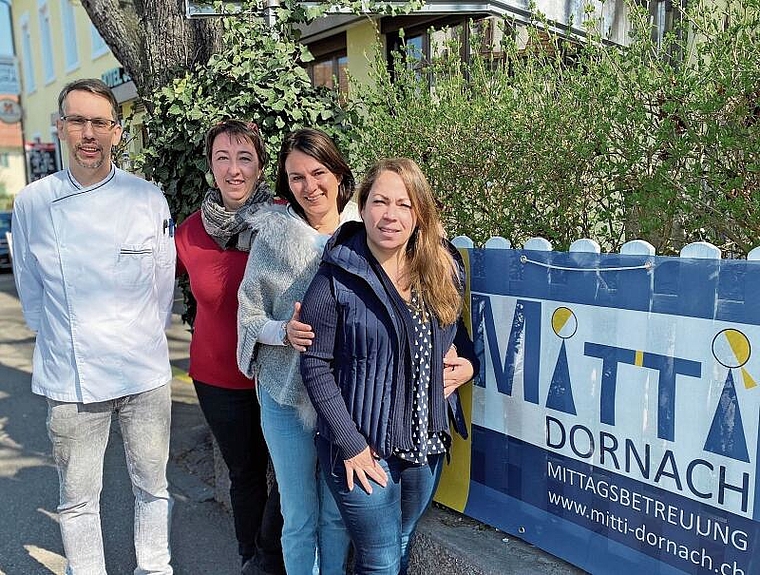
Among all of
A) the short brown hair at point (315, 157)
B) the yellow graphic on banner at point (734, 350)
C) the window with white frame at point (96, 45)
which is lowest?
the yellow graphic on banner at point (734, 350)

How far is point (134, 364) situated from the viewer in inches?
101

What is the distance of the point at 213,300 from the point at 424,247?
0.97m

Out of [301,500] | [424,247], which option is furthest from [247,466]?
[424,247]

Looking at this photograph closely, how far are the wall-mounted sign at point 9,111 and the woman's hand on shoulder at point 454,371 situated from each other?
22304 millimetres

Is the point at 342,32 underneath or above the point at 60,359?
above

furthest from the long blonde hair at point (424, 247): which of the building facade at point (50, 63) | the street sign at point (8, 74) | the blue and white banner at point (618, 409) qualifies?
the street sign at point (8, 74)

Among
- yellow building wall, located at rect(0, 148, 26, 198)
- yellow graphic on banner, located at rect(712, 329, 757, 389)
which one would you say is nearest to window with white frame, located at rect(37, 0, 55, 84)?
yellow building wall, located at rect(0, 148, 26, 198)

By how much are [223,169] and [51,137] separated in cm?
2059

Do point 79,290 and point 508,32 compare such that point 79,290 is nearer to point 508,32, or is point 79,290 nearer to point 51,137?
point 508,32

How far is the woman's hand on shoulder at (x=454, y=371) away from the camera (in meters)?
2.20

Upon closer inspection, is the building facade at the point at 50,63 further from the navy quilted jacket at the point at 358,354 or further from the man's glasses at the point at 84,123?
the navy quilted jacket at the point at 358,354

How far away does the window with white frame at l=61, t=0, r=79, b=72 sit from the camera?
1727 cm

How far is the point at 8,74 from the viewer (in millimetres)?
21547

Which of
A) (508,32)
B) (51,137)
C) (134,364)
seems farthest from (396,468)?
(51,137)
